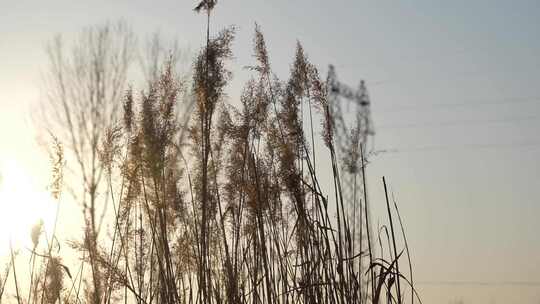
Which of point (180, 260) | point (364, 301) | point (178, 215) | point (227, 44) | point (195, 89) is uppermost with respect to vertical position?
point (227, 44)

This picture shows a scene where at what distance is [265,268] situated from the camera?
2.89 m

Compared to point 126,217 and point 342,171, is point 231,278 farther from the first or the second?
point 342,171

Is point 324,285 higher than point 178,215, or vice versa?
point 178,215

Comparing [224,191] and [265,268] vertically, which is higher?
[224,191]

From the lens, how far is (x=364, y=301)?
2.95 meters

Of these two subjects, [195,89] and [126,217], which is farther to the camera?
[126,217]

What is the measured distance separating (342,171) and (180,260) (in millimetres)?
881

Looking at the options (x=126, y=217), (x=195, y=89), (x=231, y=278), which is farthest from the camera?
(x=126, y=217)

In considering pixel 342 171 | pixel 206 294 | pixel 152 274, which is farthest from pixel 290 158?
pixel 152 274

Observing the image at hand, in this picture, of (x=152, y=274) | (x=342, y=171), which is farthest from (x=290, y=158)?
(x=152, y=274)

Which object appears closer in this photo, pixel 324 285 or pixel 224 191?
pixel 324 285

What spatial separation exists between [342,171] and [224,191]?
1.90 feet

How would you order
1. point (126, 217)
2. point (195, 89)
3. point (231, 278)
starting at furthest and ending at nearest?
point (126, 217), point (231, 278), point (195, 89)

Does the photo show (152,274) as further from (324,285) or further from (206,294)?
(324,285)
